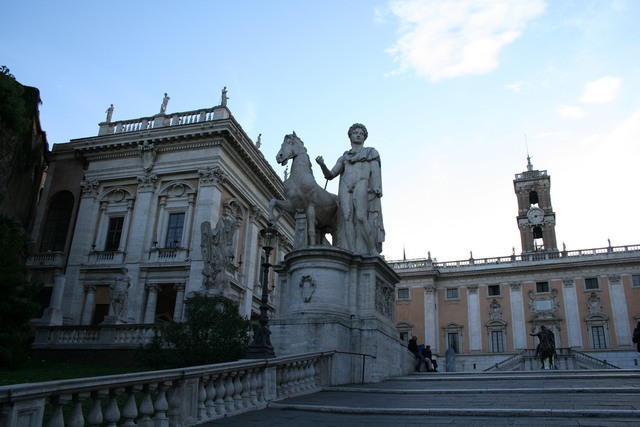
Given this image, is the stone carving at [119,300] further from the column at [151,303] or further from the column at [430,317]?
the column at [430,317]

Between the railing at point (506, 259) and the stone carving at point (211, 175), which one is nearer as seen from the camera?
the stone carving at point (211, 175)

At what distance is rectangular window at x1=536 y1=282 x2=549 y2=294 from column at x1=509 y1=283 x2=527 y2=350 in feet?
4.99

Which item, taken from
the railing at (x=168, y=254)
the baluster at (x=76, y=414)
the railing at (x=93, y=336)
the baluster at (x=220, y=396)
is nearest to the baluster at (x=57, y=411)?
the baluster at (x=76, y=414)

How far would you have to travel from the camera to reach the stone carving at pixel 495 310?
50219 mm

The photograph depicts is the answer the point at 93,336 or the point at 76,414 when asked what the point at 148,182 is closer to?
the point at 93,336

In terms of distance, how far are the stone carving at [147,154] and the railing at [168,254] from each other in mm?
4854

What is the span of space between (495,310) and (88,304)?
35.8 metres

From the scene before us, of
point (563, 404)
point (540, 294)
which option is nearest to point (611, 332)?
point (540, 294)

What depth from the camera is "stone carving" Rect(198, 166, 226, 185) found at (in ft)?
95.7

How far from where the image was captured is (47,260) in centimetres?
3070

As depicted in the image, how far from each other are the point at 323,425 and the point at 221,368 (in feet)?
5.73

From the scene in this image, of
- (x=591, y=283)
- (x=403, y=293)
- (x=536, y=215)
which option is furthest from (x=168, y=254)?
(x=536, y=215)

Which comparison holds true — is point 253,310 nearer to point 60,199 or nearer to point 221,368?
point 60,199

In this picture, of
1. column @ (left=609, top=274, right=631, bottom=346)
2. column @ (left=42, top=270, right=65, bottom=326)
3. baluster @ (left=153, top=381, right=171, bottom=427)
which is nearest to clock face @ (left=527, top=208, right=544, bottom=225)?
column @ (left=609, top=274, right=631, bottom=346)
